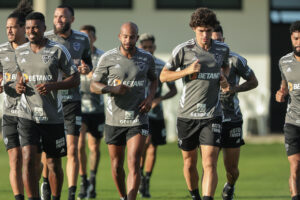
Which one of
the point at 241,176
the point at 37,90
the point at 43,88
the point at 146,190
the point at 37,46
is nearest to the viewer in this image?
the point at 43,88

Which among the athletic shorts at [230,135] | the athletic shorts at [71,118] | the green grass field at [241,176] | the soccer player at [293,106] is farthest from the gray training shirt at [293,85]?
the athletic shorts at [71,118]

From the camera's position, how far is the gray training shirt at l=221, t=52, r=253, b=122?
41.5 ft

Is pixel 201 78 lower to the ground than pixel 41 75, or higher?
A: lower

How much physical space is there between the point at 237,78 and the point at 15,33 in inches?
126

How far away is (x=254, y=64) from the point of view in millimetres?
29734

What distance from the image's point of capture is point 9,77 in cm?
1194

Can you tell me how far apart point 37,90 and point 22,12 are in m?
1.96

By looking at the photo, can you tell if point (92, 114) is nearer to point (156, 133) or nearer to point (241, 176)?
point (156, 133)

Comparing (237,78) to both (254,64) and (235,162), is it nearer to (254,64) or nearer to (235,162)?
(235,162)

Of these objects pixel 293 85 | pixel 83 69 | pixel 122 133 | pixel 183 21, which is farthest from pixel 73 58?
pixel 183 21

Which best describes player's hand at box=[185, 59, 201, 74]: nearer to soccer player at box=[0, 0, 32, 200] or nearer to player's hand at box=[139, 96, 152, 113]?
player's hand at box=[139, 96, 152, 113]

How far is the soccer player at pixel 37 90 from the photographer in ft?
36.5

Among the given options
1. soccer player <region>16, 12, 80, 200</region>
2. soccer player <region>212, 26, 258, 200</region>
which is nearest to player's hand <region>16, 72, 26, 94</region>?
soccer player <region>16, 12, 80, 200</region>

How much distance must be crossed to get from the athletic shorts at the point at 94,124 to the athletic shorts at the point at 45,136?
4130 mm
